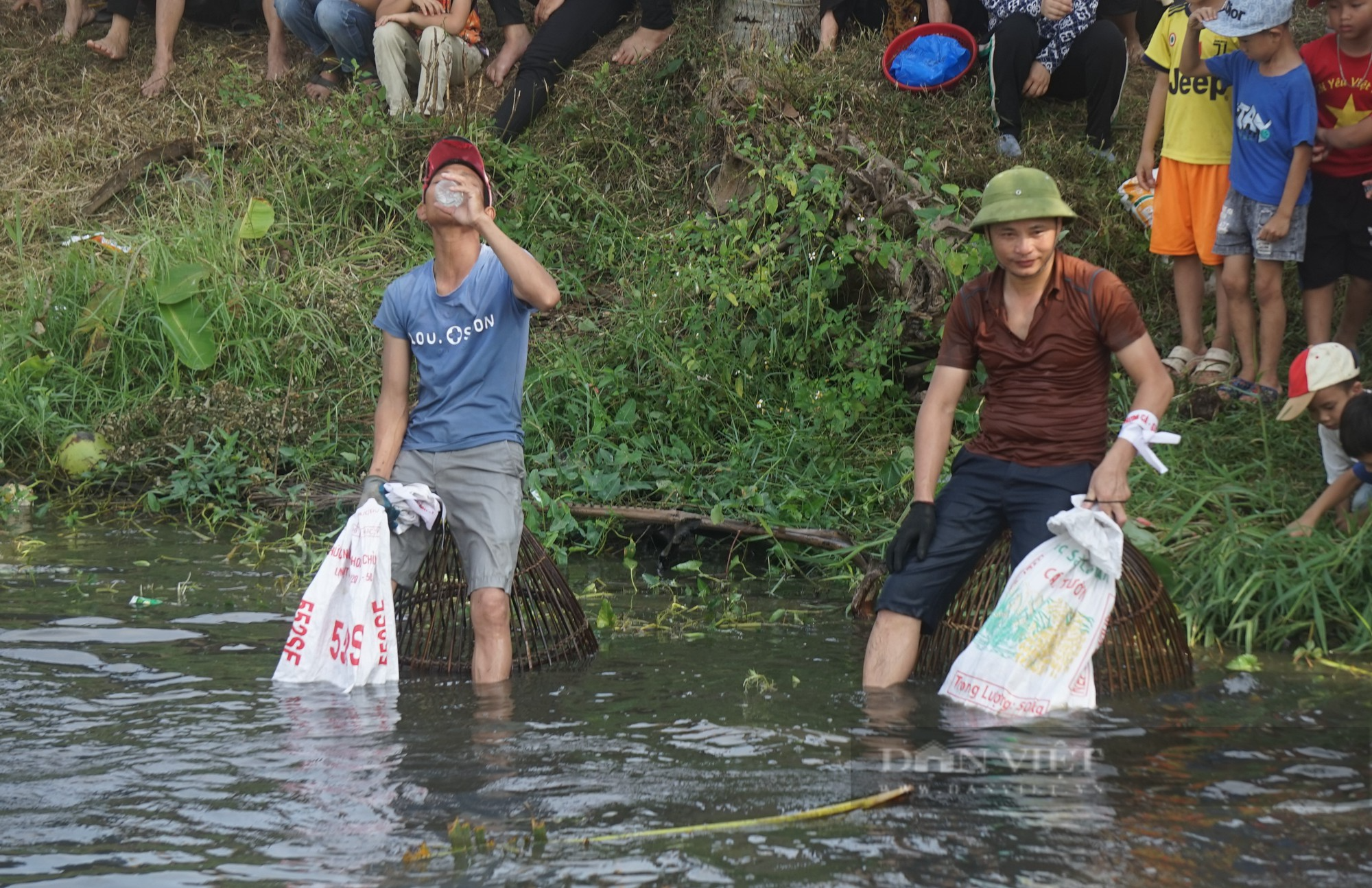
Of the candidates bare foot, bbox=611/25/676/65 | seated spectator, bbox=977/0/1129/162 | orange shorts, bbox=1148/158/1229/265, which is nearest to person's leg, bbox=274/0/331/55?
bare foot, bbox=611/25/676/65

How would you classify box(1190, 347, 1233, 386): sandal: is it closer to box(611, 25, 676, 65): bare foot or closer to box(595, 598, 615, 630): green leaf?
box(595, 598, 615, 630): green leaf

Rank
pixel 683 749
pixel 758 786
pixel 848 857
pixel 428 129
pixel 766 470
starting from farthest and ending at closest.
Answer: pixel 428 129
pixel 766 470
pixel 683 749
pixel 758 786
pixel 848 857

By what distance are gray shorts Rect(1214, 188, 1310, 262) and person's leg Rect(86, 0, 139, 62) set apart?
29.8 feet

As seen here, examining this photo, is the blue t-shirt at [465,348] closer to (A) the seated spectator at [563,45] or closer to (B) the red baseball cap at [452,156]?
(B) the red baseball cap at [452,156]

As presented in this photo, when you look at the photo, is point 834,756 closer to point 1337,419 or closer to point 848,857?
point 848,857

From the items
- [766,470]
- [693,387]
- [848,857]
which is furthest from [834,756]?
[693,387]

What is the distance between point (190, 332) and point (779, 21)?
14.3 ft

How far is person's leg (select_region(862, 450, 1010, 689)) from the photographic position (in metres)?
Answer: 5.00

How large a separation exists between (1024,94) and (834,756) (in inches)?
231

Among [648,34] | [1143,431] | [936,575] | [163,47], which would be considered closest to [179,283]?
[163,47]

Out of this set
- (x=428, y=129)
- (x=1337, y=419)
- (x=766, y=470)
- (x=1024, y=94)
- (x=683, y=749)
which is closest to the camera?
(x=683, y=749)

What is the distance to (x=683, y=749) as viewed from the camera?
443cm

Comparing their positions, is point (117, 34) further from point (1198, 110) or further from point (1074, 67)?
point (1198, 110)

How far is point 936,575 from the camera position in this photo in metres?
5.01
